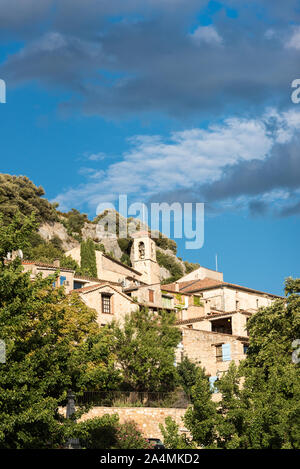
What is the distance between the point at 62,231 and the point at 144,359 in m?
58.5

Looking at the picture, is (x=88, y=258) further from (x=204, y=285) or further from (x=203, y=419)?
(x=203, y=419)

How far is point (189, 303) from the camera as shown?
70.5 m

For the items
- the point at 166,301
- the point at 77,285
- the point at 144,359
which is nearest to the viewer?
the point at 144,359

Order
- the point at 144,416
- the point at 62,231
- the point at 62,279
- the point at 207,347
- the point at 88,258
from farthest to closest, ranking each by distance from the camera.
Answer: the point at 62,231, the point at 88,258, the point at 62,279, the point at 207,347, the point at 144,416

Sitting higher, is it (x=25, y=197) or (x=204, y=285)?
(x=25, y=197)

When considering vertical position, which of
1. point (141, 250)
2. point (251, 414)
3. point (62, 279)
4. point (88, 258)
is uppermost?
point (141, 250)

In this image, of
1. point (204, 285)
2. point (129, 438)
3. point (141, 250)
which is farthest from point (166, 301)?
point (129, 438)

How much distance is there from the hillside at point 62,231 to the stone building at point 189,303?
1006cm

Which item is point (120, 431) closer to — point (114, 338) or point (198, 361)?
point (114, 338)

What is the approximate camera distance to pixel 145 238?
9069cm

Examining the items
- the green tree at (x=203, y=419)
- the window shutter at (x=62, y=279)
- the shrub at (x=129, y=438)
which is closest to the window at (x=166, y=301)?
the window shutter at (x=62, y=279)

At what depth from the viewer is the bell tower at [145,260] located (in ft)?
288

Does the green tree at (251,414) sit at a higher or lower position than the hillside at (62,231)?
lower

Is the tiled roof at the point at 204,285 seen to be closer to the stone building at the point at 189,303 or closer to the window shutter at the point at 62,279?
the stone building at the point at 189,303
